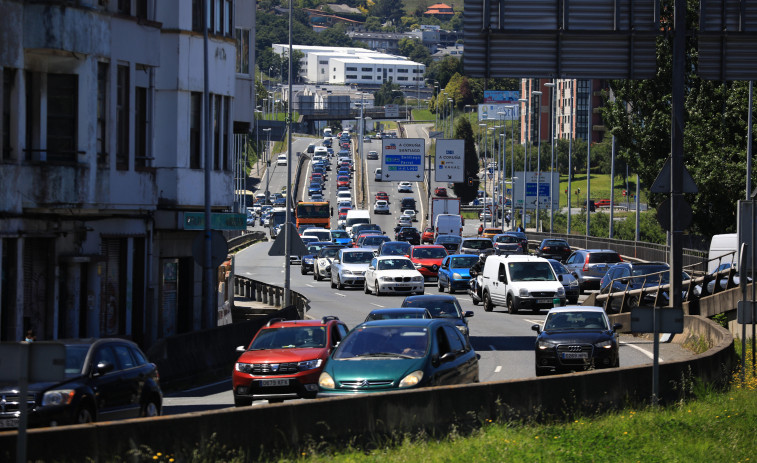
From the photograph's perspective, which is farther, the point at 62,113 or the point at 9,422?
the point at 62,113

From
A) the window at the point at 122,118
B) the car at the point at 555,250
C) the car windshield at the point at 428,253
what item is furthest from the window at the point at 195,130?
the car at the point at 555,250

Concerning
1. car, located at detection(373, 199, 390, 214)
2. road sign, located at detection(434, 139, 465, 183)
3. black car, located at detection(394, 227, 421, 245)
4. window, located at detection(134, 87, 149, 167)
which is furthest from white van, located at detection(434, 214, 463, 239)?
window, located at detection(134, 87, 149, 167)

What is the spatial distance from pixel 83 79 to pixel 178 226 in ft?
23.6

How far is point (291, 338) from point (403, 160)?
7201cm

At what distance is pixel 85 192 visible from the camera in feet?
91.2

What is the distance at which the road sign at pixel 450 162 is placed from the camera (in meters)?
96.5

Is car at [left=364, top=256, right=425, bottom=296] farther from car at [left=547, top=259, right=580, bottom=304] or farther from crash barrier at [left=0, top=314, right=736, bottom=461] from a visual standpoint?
crash barrier at [left=0, top=314, right=736, bottom=461]

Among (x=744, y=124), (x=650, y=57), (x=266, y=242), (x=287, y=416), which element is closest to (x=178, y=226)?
(x=650, y=57)

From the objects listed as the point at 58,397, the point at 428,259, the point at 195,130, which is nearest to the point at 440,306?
the point at 195,130

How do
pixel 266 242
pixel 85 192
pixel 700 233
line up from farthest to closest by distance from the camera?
pixel 266 242
pixel 700 233
pixel 85 192

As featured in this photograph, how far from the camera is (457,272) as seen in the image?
1871 inches

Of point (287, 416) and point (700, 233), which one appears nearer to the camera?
point (287, 416)

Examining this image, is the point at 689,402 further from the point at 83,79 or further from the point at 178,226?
the point at 178,226

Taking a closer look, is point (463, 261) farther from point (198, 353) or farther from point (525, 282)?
point (198, 353)
